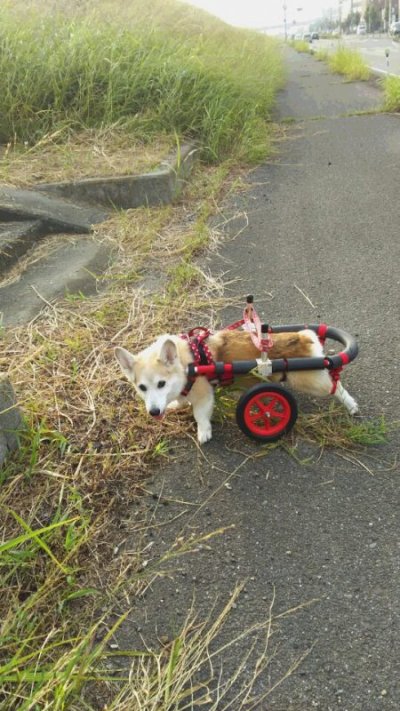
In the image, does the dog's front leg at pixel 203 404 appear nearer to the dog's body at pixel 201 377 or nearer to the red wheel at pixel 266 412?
the dog's body at pixel 201 377

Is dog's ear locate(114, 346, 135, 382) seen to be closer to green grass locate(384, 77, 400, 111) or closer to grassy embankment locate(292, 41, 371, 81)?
green grass locate(384, 77, 400, 111)

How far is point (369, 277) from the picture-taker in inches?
147

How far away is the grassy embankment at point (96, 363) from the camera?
1.58m

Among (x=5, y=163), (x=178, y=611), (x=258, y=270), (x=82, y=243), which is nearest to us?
(x=178, y=611)

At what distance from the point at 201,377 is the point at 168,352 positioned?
215 millimetres

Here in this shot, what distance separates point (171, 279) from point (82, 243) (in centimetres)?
106

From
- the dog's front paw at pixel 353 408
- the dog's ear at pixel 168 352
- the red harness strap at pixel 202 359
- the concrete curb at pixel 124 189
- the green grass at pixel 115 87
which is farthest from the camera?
the green grass at pixel 115 87

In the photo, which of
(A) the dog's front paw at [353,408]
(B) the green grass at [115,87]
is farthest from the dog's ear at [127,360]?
(B) the green grass at [115,87]

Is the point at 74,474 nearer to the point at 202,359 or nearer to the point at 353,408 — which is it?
the point at 202,359

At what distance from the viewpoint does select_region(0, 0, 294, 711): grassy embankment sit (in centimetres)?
158

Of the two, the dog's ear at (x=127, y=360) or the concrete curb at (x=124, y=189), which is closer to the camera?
the dog's ear at (x=127, y=360)

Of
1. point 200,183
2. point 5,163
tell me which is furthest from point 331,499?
point 5,163

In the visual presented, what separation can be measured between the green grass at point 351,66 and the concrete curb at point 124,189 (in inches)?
410

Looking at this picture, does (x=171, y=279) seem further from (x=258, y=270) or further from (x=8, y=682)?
(x=8, y=682)
